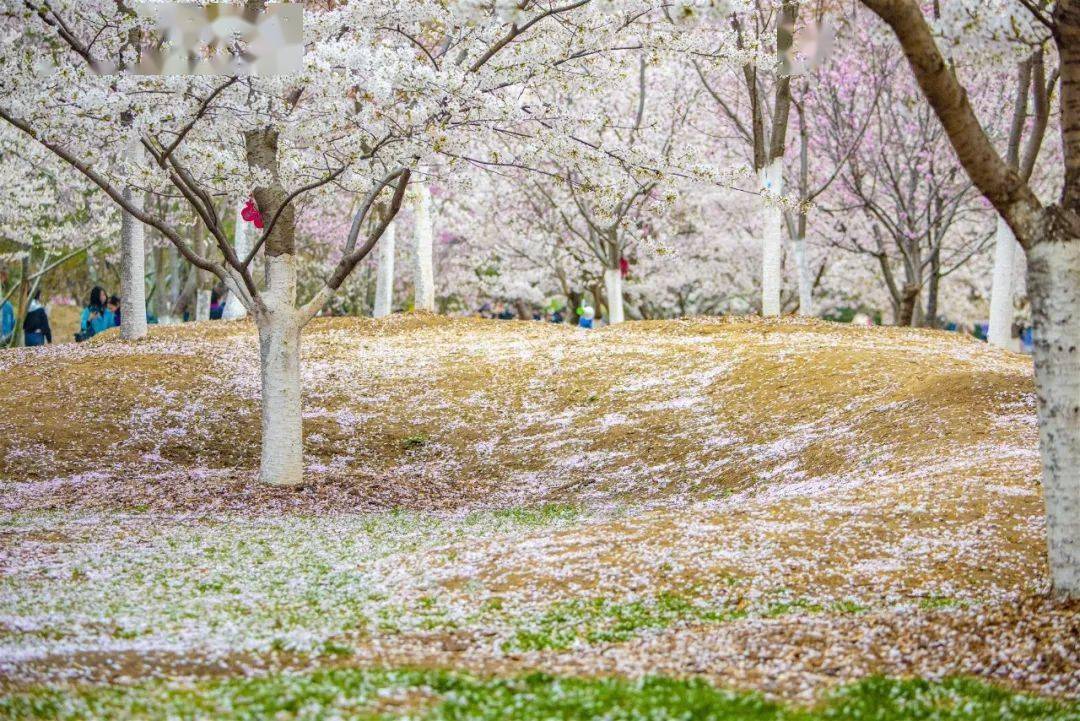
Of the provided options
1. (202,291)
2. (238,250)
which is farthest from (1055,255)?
(202,291)

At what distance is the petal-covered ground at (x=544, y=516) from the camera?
780cm

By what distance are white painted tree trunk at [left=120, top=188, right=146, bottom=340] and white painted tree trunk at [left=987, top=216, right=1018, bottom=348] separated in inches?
763

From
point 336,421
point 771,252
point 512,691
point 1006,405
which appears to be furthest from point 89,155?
point 771,252

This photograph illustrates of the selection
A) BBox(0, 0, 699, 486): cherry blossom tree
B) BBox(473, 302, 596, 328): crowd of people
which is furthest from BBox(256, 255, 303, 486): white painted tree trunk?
BBox(473, 302, 596, 328): crowd of people

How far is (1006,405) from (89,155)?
13400 mm

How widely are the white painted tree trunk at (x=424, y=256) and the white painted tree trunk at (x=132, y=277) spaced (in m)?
8.00

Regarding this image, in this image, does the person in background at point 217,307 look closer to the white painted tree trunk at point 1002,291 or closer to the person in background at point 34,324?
the person in background at point 34,324

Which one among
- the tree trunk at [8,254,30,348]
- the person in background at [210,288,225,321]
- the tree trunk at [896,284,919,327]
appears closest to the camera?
the tree trunk at [896,284,919,327]

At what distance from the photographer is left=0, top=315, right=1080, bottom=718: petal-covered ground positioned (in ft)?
25.6

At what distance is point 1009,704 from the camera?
6711 mm

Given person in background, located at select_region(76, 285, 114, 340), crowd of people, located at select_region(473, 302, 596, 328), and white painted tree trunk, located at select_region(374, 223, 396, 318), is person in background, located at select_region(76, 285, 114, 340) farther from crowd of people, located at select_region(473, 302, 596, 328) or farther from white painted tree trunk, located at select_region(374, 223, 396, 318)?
crowd of people, located at select_region(473, 302, 596, 328)

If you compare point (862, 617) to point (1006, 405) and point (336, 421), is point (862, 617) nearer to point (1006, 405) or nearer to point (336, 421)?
point (1006, 405)

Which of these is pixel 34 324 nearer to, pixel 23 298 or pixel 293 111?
pixel 23 298

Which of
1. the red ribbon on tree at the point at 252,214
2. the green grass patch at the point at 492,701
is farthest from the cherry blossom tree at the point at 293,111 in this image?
the green grass patch at the point at 492,701
